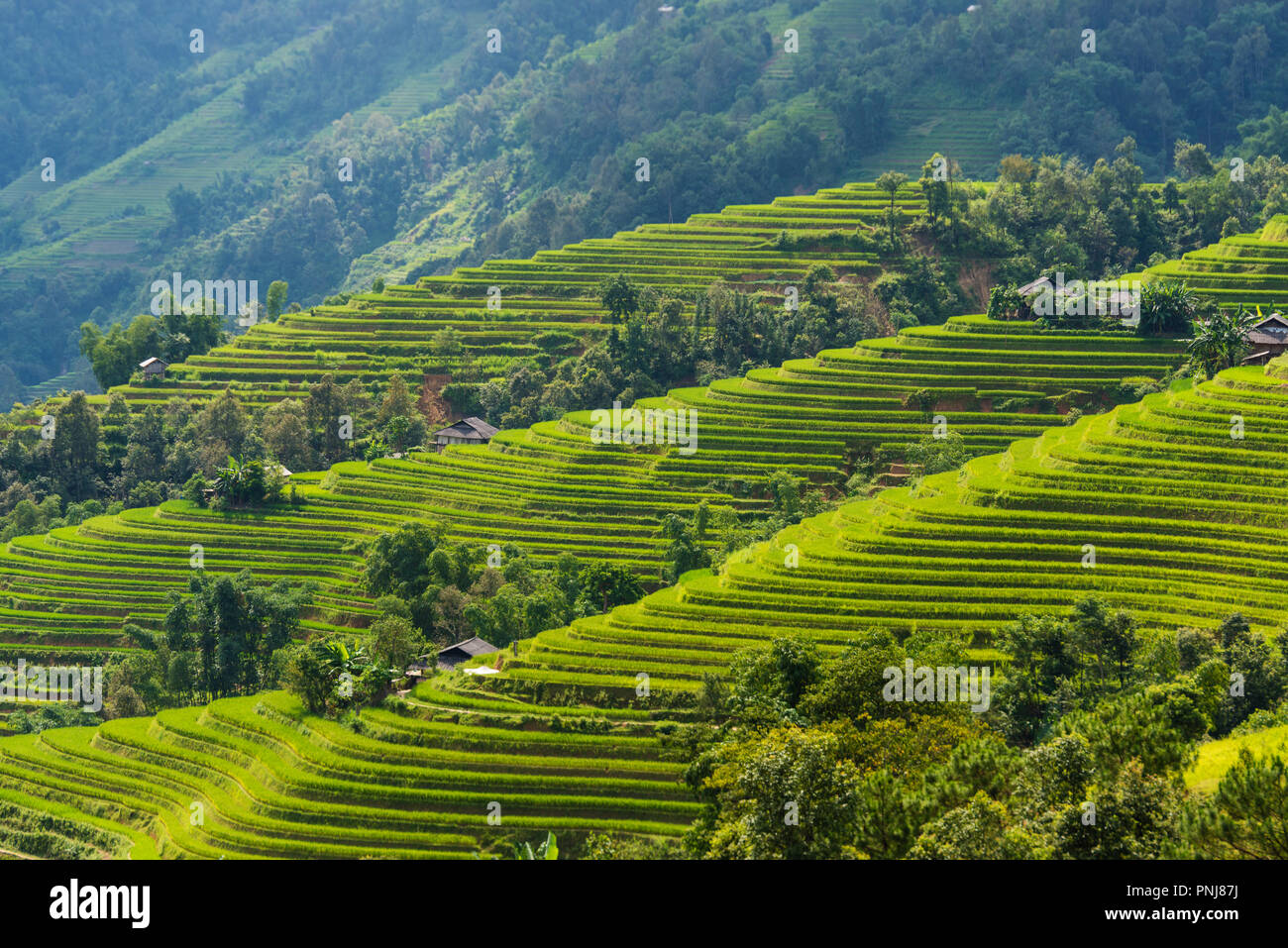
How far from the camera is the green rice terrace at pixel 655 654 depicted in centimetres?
3575

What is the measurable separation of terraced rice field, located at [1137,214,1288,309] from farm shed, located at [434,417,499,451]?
28660mm

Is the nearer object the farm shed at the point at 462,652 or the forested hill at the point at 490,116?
the farm shed at the point at 462,652

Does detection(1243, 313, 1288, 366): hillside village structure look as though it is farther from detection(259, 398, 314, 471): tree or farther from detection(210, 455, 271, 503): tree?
detection(259, 398, 314, 471): tree

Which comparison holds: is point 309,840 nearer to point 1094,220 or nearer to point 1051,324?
point 1051,324

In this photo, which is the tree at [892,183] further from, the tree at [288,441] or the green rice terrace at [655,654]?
the green rice terrace at [655,654]

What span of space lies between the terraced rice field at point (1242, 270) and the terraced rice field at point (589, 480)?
4.70 meters

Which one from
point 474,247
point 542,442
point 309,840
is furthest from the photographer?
point 474,247

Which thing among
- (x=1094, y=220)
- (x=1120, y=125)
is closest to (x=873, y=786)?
(x=1094, y=220)

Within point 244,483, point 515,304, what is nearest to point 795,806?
point 244,483

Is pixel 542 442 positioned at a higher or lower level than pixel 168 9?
lower

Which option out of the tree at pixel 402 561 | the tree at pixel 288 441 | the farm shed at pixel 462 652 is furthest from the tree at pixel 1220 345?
the tree at pixel 288 441

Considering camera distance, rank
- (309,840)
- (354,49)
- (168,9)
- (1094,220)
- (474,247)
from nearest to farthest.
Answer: (309,840) < (1094,220) < (474,247) < (354,49) < (168,9)
